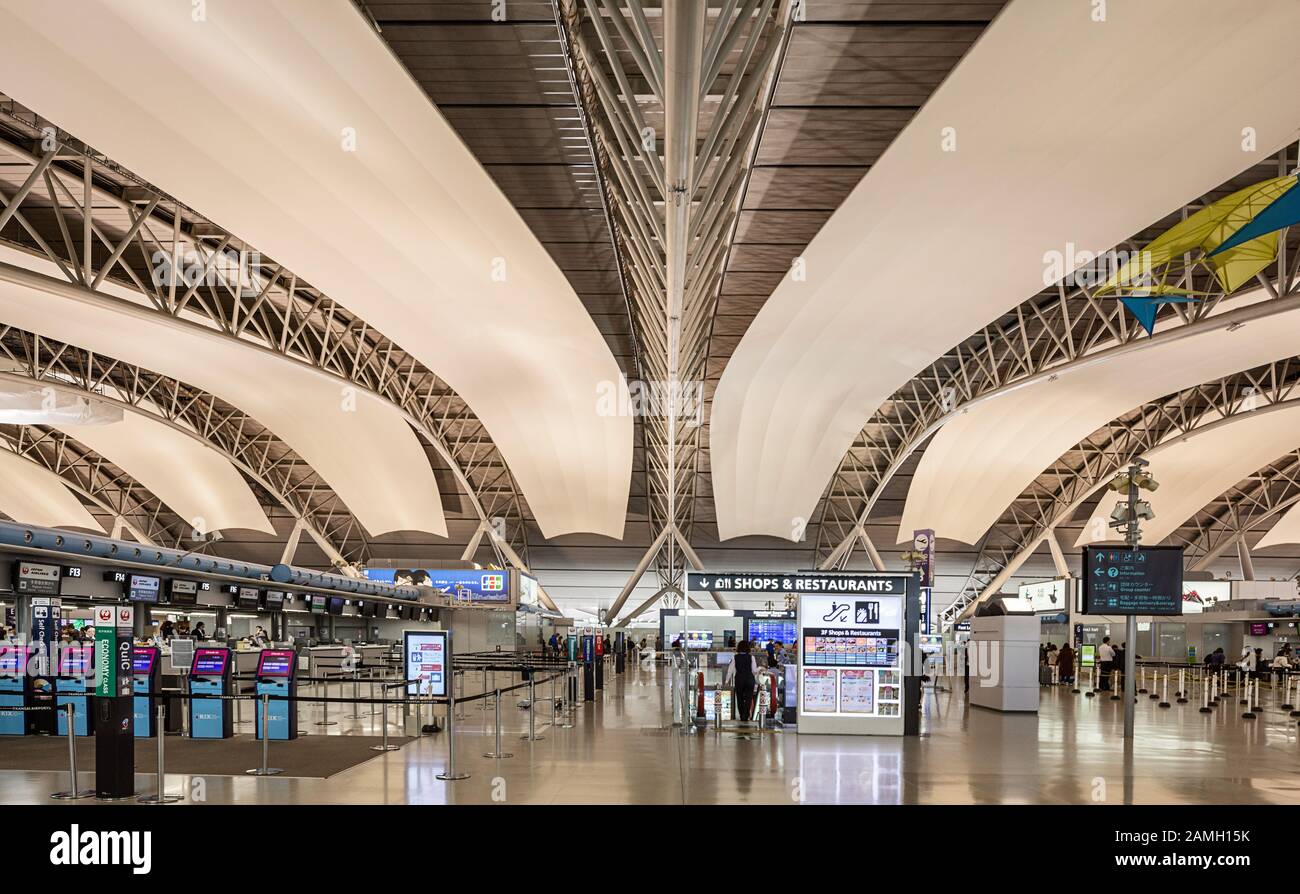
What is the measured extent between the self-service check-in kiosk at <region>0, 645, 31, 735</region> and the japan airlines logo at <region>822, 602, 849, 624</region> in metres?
12.3

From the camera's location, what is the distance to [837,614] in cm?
1830

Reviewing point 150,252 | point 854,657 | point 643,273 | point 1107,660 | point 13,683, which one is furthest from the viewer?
point 1107,660

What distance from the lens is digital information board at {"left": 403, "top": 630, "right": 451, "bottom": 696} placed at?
57.7 feet

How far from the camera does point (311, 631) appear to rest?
3328 cm

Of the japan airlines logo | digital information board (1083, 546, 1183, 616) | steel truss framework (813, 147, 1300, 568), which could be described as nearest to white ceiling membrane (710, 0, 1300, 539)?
steel truss framework (813, 147, 1300, 568)

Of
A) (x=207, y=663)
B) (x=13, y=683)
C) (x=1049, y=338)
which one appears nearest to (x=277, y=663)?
(x=207, y=663)

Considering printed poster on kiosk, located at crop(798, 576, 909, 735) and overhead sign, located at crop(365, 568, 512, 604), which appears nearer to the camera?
printed poster on kiosk, located at crop(798, 576, 909, 735)

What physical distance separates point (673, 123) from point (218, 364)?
26481mm

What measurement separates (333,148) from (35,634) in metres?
9.23

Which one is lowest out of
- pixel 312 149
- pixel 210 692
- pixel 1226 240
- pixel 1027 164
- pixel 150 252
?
pixel 210 692

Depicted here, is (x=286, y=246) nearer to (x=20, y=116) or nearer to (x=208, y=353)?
(x=20, y=116)

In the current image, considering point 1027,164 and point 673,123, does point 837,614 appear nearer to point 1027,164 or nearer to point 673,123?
point 1027,164

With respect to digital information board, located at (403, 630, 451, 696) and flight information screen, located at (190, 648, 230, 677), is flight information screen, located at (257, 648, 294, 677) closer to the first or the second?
flight information screen, located at (190, 648, 230, 677)
